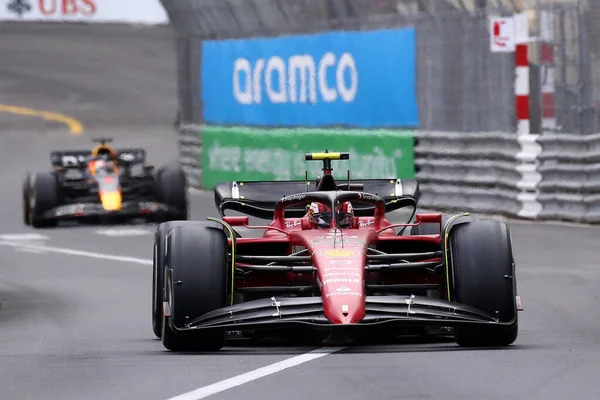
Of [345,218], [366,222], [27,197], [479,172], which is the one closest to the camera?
[345,218]

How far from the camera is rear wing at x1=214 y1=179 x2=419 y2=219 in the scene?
12.9m

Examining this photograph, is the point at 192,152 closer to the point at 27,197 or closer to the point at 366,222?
the point at 27,197

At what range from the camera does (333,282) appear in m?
10.3

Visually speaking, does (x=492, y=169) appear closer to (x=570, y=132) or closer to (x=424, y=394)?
(x=570, y=132)

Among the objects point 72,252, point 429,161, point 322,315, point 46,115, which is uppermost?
point 46,115

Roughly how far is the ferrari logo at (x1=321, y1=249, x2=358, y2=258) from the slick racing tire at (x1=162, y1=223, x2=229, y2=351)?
580mm

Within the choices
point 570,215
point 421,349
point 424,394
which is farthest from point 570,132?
point 424,394

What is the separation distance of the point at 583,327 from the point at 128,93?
3692 cm

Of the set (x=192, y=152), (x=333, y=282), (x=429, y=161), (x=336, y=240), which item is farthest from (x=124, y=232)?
(x=333, y=282)

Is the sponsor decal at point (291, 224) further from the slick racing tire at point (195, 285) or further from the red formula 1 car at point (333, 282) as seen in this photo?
the slick racing tire at point (195, 285)

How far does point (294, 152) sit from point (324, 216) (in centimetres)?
1633

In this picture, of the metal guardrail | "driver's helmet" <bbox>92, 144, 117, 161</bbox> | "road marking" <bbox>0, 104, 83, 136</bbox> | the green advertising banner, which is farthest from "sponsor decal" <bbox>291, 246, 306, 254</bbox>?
"road marking" <bbox>0, 104, 83, 136</bbox>

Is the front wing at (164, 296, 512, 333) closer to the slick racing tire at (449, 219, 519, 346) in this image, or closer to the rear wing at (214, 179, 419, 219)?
the slick racing tire at (449, 219, 519, 346)

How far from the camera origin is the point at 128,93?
48031mm
